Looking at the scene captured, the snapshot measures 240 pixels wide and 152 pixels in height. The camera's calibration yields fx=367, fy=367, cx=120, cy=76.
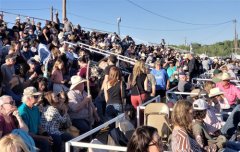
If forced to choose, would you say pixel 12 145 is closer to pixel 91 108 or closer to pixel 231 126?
pixel 91 108

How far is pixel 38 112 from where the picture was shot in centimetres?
584

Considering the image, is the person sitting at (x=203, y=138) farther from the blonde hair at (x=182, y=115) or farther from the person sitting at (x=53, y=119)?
the person sitting at (x=53, y=119)

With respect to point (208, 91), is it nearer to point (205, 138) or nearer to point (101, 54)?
point (205, 138)

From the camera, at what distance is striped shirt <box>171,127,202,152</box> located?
4031 millimetres

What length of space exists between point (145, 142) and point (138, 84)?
195 inches

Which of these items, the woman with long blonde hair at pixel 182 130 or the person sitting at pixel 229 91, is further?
the person sitting at pixel 229 91

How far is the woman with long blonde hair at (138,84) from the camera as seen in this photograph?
812cm

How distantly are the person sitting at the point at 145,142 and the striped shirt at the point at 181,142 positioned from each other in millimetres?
822

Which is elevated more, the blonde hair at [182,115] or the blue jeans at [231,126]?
the blonde hair at [182,115]

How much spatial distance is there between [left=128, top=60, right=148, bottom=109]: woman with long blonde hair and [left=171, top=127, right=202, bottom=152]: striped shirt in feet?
12.7

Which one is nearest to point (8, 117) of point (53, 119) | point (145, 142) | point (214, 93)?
point (53, 119)

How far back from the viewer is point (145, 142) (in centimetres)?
322

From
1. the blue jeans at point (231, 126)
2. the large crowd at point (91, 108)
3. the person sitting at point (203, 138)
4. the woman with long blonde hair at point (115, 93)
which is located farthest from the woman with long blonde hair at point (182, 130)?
the woman with long blonde hair at point (115, 93)

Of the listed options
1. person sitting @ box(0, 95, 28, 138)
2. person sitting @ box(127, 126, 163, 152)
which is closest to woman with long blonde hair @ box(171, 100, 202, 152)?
person sitting @ box(127, 126, 163, 152)
